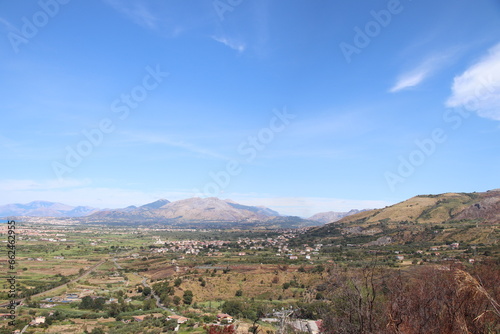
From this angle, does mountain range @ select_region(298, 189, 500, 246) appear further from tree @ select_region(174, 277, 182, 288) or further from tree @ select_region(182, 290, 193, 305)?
tree @ select_region(174, 277, 182, 288)

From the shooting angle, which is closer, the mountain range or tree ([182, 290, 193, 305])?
tree ([182, 290, 193, 305])

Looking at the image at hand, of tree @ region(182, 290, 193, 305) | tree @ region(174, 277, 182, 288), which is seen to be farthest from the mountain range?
tree @ region(174, 277, 182, 288)

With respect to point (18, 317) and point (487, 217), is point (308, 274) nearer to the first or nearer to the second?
point (18, 317)

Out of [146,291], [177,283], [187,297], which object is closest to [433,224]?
[177,283]

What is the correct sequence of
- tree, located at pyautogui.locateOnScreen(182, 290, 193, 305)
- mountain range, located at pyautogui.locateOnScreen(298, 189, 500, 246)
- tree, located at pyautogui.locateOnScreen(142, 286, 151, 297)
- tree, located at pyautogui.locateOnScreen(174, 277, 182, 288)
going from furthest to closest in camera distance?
1. mountain range, located at pyautogui.locateOnScreen(298, 189, 500, 246)
2. tree, located at pyautogui.locateOnScreen(174, 277, 182, 288)
3. tree, located at pyautogui.locateOnScreen(142, 286, 151, 297)
4. tree, located at pyautogui.locateOnScreen(182, 290, 193, 305)

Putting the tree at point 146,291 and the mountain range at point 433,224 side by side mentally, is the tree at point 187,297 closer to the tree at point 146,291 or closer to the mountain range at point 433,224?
the tree at point 146,291

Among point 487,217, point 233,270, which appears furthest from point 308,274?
point 487,217

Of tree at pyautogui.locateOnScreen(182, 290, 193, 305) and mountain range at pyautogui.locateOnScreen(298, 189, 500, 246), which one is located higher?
mountain range at pyautogui.locateOnScreen(298, 189, 500, 246)

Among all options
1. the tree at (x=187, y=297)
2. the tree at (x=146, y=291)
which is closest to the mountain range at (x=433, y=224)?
the tree at (x=187, y=297)

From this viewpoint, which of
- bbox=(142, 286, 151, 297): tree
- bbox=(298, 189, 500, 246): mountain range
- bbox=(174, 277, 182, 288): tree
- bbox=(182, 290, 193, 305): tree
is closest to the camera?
bbox=(182, 290, 193, 305): tree

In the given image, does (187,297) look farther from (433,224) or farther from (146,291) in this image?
Answer: (433,224)

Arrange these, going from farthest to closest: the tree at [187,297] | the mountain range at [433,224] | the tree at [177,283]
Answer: the mountain range at [433,224]
the tree at [177,283]
the tree at [187,297]

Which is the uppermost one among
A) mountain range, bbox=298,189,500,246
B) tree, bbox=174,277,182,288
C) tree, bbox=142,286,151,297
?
mountain range, bbox=298,189,500,246
